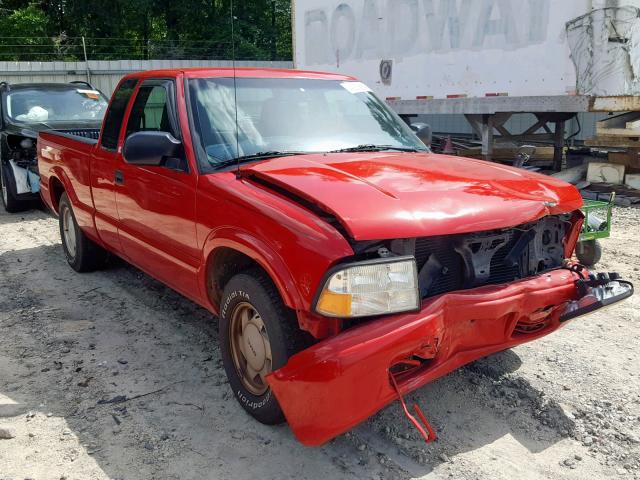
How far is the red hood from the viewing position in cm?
262

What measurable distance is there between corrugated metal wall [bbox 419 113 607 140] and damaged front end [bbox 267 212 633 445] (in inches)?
453

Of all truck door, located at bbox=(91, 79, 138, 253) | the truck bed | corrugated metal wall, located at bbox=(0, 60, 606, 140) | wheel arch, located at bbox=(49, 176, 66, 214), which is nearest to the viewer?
truck door, located at bbox=(91, 79, 138, 253)

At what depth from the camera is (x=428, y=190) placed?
9.63ft

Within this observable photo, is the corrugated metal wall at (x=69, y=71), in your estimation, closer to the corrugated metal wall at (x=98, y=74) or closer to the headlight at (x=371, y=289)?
the corrugated metal wall at (x=98, y=74)

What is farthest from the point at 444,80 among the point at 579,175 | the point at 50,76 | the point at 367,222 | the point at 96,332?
the point at 50,76

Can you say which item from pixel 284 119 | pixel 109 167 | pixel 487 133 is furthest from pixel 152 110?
→ pixel 487 133

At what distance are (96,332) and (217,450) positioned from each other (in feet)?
6.10

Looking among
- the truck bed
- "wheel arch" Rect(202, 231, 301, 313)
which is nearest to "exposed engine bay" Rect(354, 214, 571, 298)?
"wheel arch" Rect(202, 231, 301, 313)

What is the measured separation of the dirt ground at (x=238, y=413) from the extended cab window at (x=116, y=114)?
1.35m

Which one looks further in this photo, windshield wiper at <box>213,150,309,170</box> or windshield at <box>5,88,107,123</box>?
windshield at <box>5,88,107,123</box>

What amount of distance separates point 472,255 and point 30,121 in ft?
26.7

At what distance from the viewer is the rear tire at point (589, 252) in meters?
5.71

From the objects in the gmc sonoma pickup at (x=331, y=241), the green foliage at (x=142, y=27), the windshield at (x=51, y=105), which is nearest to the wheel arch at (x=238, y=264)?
the gmc sonoma pickup at (x=331, y=241)

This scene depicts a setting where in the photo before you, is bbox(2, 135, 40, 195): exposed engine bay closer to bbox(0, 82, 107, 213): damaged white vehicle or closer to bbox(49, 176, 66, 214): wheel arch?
bbox(0, 82, 107, 213): damaged white vehicle
